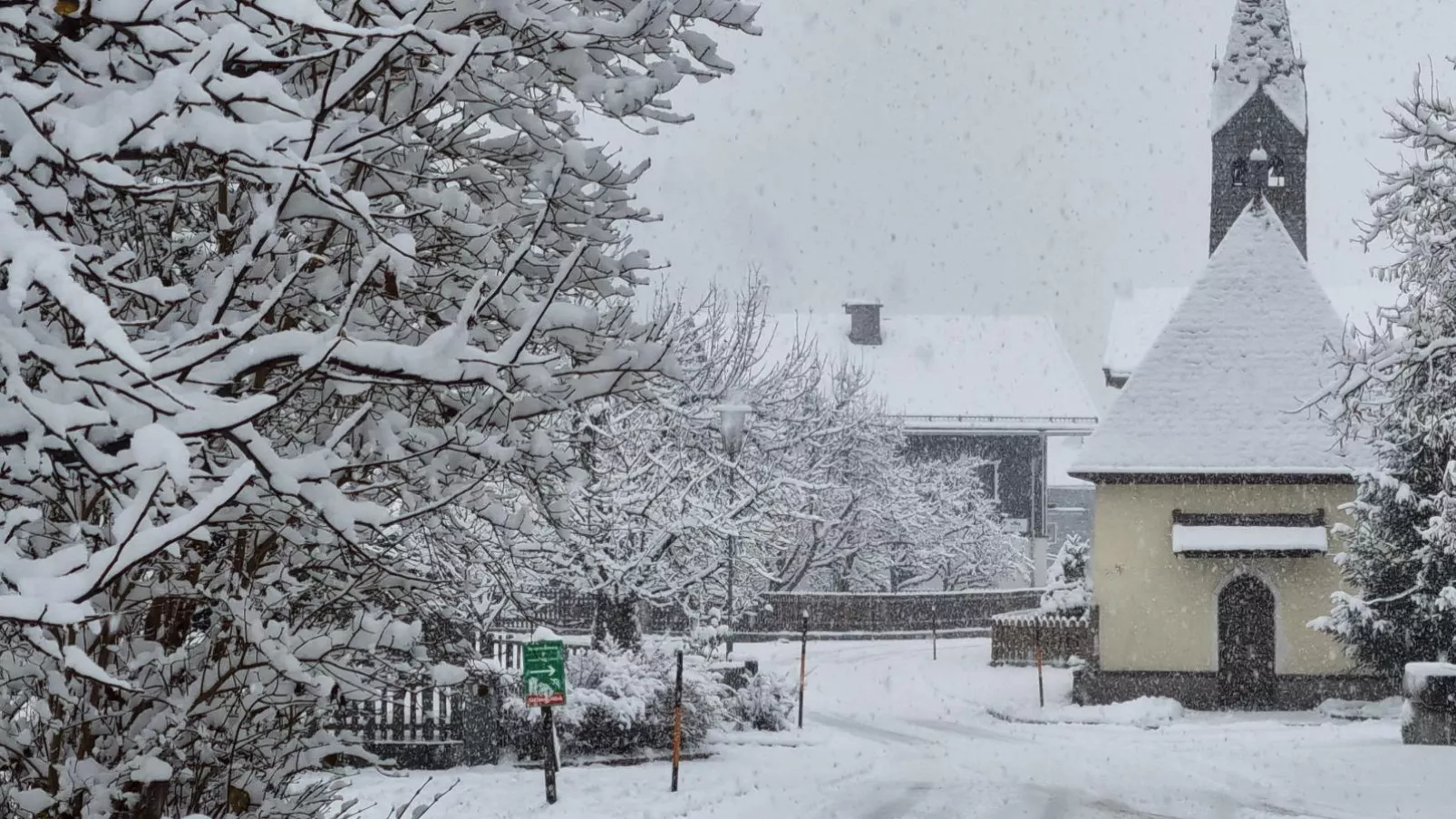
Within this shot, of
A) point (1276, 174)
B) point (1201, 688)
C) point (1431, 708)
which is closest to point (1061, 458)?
point (1276, 174)

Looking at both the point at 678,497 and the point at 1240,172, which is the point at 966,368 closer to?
the point at 1240,172

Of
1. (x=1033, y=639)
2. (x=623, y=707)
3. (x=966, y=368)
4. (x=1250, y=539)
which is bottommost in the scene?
(x=623, y=707)

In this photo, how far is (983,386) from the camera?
57.7 metres

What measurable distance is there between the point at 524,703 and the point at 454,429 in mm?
12281

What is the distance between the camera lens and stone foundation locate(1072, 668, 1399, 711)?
25.7m

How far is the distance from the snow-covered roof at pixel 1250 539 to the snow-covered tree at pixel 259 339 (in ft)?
70.6

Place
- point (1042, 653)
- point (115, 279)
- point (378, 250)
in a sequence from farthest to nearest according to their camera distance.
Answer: point (1042, 653) < point (378, 250) < point (115, 279)

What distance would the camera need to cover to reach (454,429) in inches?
179

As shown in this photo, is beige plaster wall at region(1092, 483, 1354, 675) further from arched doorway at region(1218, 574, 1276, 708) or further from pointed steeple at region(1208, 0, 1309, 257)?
pointed steeple at region(1208, 0, 1309, 257)

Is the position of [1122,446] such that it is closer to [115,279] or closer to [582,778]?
[582,778]

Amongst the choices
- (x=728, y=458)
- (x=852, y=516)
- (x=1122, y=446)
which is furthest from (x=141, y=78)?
(x=852, y=516)

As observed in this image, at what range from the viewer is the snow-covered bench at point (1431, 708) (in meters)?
19.0

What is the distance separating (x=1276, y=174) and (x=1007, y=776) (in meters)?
23.5

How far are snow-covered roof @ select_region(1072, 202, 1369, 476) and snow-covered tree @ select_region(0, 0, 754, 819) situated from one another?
22052 millimetres
